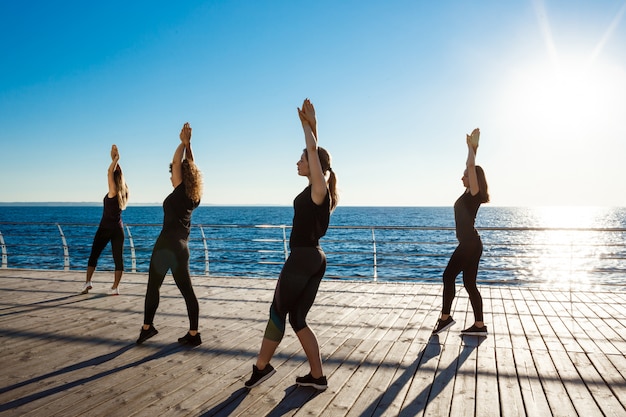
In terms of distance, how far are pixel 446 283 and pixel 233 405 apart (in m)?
2.56

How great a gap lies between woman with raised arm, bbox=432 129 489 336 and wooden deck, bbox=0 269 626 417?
23cm

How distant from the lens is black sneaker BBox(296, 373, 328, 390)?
3.14 metres

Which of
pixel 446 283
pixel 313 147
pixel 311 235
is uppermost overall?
pixel 313 147

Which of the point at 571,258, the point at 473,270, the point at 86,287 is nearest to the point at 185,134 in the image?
the point at 473,270

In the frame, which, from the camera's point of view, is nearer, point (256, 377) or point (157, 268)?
point (256, 377)

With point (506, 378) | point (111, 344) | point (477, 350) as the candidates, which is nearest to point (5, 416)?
point (111, 344)

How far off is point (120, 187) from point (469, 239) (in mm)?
4617

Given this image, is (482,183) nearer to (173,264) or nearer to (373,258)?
(173,264)

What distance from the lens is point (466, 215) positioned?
4.50 m

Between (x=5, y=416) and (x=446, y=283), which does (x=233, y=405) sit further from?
(x=446, y=283)

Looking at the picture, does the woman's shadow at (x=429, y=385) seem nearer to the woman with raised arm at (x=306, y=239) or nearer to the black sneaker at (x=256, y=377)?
the woman with raised arm at (x=306, y=239)

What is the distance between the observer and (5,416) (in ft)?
9.05

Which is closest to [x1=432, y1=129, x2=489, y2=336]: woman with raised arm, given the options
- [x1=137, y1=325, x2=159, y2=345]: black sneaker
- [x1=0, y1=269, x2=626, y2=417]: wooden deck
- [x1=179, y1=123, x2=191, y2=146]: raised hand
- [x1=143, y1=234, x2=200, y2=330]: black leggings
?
[x1=0, y1=269, x2=626, y2=417]: wooden deck

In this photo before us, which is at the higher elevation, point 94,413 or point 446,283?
point 446,283
